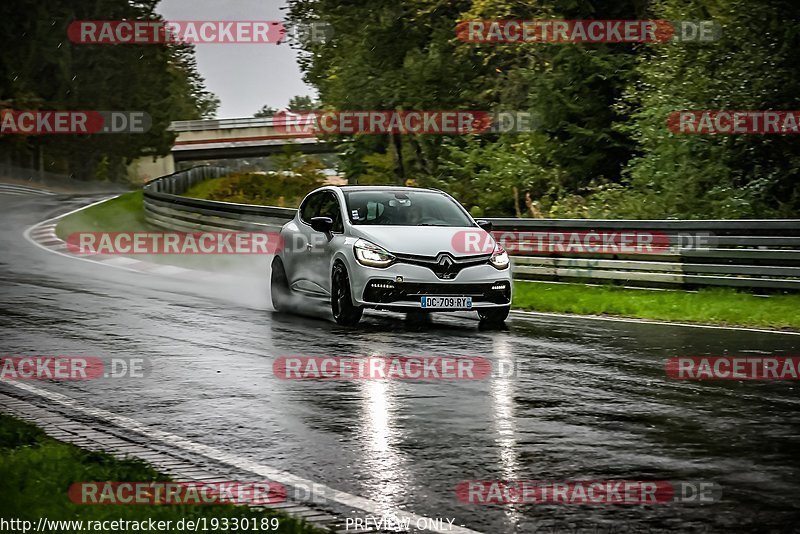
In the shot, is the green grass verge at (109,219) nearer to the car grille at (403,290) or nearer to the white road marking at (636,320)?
the white road marking at (636,320)

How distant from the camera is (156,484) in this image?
7004 millimetres

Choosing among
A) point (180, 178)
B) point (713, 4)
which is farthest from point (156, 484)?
point (180, 178)

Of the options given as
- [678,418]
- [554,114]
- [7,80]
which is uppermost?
[7,80]

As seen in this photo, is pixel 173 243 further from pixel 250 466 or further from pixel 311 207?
pixel 250 466

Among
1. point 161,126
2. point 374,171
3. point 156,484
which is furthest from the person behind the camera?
point 161,126

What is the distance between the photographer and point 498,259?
611 inches

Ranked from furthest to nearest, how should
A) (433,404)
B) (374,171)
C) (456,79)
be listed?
(374,171) < (456,79) < (433,404)

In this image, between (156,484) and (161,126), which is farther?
(161,126)

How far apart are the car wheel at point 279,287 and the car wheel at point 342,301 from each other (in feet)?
5.87

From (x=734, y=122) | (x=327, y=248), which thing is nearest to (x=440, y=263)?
(x=327, y=248)

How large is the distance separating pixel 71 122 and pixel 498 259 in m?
68.5

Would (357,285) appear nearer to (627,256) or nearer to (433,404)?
(433,404)

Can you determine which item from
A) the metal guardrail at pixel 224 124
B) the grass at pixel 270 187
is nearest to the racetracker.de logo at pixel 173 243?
the grass at pixel 270 187

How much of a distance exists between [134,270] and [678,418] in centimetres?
1779
